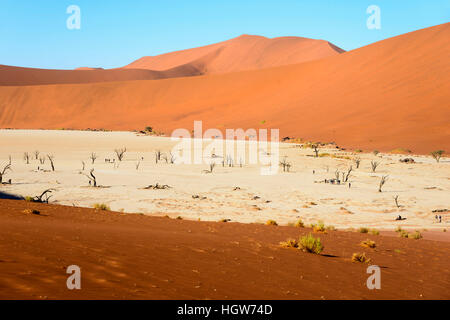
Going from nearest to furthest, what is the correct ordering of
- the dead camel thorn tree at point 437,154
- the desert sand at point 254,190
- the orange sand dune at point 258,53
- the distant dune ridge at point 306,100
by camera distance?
the desert sand at point 254,190 < the dead camel thorn tree at point 437,154 < the distant dune ridge at point 306,100 < the orange sand dune at point 258,53

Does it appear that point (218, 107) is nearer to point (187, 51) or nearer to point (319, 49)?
point (319, 49)

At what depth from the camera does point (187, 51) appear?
182000mm

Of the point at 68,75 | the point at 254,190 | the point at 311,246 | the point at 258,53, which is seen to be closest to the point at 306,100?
the point at 254,190

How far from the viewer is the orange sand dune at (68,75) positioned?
114 meters

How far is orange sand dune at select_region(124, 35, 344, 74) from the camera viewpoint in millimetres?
135125

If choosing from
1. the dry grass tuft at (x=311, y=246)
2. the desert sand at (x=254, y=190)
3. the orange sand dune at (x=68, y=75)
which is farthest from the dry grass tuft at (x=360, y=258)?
the orange sand dune at (x=68, y=75)

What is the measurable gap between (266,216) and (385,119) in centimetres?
3811

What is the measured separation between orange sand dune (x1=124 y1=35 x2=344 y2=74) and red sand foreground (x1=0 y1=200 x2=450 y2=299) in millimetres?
127131

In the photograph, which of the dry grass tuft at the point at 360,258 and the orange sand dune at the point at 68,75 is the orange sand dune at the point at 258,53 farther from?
the dry grass tuft at the point at 360,258

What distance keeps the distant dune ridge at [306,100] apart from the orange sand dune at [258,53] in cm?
5333

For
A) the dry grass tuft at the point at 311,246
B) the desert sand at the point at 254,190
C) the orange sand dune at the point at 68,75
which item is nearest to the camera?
the dry grass tuft at the point at 311,246

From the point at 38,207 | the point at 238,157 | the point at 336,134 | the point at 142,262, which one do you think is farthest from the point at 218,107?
the point at 142,262

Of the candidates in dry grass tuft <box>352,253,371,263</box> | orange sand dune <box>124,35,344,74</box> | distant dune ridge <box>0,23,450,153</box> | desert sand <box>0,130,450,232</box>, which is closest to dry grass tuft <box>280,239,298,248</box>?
dry grass tuft <box>352,253,371,263</box>
